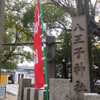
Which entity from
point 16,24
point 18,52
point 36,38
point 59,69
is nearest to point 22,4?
point 16,24

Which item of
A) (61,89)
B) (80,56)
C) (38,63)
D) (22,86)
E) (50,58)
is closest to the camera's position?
(38,63)

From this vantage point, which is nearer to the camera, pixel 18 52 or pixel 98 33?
pixel 98 33

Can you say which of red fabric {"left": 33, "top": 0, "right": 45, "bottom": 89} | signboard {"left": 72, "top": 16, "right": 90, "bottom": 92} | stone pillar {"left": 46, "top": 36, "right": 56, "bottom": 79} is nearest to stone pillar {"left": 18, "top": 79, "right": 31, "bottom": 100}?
stone pillar {"left": 46, "top": 36, "right": 56, "bottom": 79}

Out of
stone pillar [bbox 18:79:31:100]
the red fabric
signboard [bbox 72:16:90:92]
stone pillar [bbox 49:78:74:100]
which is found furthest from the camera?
stone pillar [bbox 18:79:31:100]

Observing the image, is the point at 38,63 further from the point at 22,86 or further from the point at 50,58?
the point at 22,86

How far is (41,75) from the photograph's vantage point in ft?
22.0

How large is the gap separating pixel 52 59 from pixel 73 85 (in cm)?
308

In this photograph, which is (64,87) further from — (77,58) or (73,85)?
(77,58)

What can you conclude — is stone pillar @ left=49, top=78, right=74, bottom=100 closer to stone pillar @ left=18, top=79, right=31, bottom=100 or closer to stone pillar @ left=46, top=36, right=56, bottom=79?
stone pillar @ left=46, top=36, right=56, bottom=79

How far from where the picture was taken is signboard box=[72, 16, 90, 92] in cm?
877

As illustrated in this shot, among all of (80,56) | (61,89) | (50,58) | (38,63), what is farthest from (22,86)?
(38,63)

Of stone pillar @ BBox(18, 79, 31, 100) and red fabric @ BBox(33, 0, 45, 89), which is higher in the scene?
red fabric @ BBox(33, 0, 45, 89)

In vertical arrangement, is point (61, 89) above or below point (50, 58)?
below

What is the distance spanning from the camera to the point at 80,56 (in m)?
8.91
